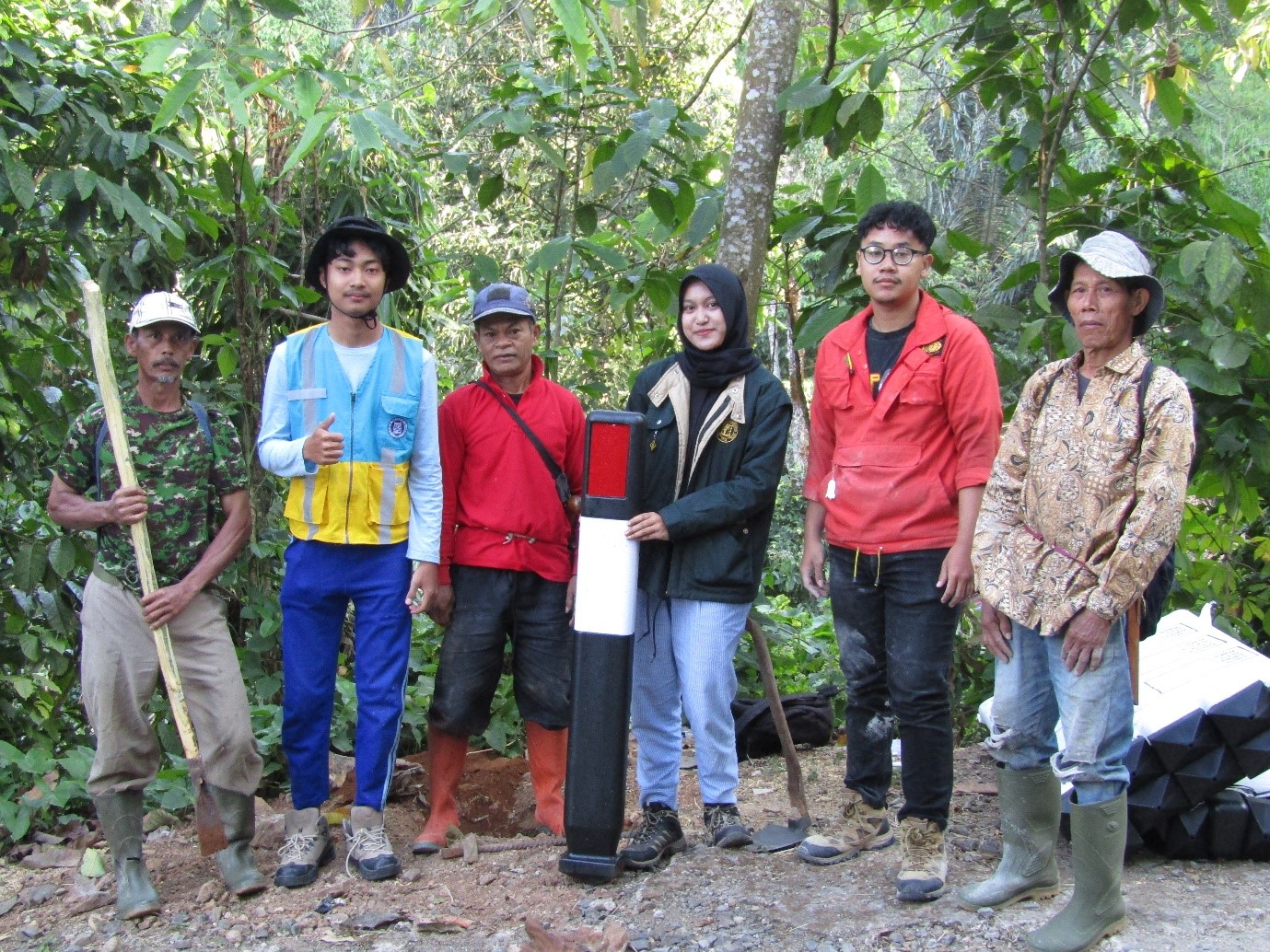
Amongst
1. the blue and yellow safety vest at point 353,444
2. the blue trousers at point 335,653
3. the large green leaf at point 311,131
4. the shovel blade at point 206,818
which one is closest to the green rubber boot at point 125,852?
the shovel blade at point 206,818

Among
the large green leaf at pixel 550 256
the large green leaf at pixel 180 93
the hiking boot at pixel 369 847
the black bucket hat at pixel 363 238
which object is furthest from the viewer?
the large green leaf at pixel 550 256

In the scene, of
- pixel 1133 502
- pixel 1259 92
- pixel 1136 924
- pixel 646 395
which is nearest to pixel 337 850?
pixel 646 395

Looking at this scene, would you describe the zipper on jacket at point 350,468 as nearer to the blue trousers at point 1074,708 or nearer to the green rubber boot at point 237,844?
the green rubber boot at point 237,844

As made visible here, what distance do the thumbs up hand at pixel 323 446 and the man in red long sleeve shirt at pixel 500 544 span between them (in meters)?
0.53

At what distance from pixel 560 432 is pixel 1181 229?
2.58 metres

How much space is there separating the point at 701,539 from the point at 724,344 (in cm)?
66

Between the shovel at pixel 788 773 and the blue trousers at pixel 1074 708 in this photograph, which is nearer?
the blue trousers at pixel 1074 708

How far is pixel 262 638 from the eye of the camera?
17.1 feet

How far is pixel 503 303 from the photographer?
4.12 metres

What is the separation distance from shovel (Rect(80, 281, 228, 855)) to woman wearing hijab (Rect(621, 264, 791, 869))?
1357mm

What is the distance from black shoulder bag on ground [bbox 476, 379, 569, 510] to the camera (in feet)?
13.8

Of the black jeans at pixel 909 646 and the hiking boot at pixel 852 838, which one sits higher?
the black jeans at pixel 909 646

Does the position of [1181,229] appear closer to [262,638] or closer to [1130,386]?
[1130,386]

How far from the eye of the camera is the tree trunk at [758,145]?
4711 mm
